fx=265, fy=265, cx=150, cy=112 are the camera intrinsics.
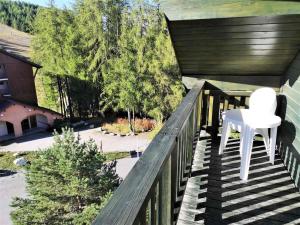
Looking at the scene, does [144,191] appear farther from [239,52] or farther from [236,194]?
[239,52]

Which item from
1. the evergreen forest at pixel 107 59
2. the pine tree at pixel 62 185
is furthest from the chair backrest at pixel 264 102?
the evergreen forest at pixel 107 59

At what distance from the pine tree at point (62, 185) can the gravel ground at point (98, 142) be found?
5867 millimetres

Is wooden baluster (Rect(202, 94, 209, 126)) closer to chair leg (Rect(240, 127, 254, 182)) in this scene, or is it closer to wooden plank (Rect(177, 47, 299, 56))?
wooden plank (Rect(177, 47, 299, 56))

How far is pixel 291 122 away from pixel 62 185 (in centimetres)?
655

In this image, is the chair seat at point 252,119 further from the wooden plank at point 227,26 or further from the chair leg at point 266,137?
the wooden plank at point 227,26

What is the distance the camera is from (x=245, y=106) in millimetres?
3828

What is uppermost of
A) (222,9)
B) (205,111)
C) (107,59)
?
(222,9)

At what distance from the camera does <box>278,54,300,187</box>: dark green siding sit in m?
2.64

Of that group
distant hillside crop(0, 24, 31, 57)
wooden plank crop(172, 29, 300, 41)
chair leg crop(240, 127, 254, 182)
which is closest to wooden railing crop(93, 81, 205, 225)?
chair leg crop(240, 127, 254, 182)

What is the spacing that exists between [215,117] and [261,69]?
83 cm

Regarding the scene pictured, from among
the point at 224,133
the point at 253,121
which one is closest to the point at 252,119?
the point at 253,121

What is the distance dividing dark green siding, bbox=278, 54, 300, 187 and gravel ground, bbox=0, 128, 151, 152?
10620 millimetres

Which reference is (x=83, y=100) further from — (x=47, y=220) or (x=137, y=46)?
(x=47, y=220)

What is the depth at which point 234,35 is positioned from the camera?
2635 mm
